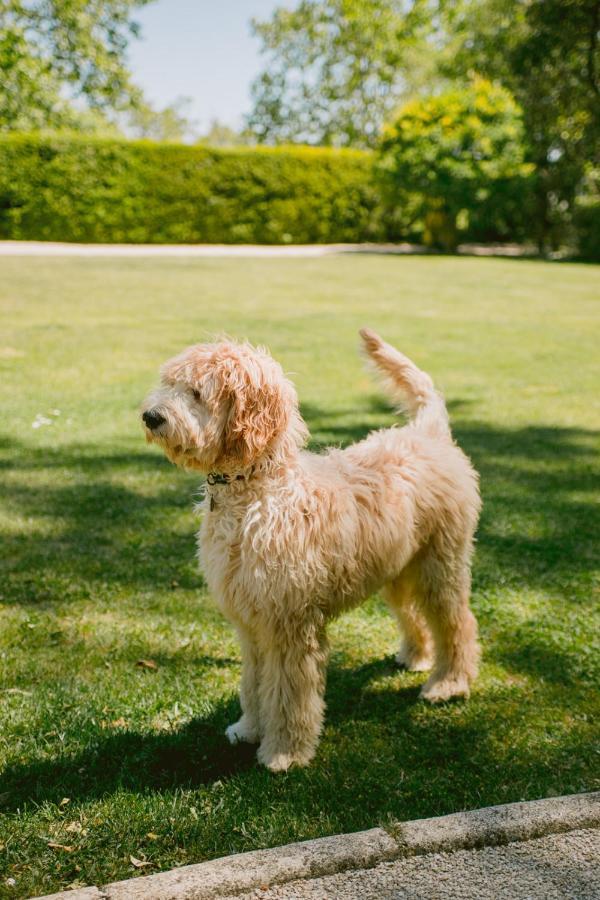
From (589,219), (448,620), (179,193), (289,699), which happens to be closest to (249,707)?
Result: (289,699)

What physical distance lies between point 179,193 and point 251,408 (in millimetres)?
25847

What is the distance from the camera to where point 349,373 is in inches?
398

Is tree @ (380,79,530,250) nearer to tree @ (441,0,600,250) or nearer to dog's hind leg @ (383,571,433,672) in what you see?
tree @ (441,0,600,250)

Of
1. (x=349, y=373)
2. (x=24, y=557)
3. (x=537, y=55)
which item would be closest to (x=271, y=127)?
(x=537, y=55)

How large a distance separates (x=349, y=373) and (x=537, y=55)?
75.0 ft

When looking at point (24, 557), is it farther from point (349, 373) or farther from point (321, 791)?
point (349, 373)

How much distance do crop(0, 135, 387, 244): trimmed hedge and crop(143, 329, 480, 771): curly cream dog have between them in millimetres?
24508

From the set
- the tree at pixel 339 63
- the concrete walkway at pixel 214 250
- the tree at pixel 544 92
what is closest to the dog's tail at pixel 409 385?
the concrete walkway at pixel 214 250

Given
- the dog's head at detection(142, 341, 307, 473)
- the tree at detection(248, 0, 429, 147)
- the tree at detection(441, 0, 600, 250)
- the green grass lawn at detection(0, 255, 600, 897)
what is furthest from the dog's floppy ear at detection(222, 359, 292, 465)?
the tree at detection(248, 0, 429, 147)

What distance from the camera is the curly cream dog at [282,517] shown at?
286 cm

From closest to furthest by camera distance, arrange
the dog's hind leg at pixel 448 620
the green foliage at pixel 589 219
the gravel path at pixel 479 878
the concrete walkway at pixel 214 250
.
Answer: the gravel path at pixel 479 878, the dog's hind leg at pixel 448 620, the concrete walkway at pixel 214 250, the green foliage at pixel 589 219

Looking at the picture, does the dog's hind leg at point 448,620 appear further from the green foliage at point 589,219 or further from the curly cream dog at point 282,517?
the green foliage at point 589,219

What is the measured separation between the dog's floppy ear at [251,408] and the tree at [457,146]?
24789 millimetres

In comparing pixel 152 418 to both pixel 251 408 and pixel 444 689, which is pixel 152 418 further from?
pixel 444 689
